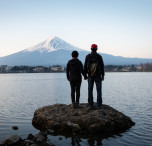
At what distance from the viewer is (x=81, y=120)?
30.7 ft

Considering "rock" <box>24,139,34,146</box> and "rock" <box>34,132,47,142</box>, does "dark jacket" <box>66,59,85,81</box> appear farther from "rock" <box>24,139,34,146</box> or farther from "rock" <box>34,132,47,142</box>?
"rock" <box>24,139,34,146</box>

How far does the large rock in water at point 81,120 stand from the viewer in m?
9.09

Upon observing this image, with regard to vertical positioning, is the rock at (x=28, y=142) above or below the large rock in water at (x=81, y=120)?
below

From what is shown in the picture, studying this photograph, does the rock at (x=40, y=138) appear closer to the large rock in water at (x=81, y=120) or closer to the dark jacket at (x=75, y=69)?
the large rock in water at (x=81, y=120)

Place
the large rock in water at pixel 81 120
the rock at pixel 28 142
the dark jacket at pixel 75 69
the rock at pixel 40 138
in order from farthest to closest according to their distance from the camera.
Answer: the dark jacket at pixel 75 69
the large rock in water at pixel 81 120
the rock at pixel 40 138
the rock at pixel 28 142

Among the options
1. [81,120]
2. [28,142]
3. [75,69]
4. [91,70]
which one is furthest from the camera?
[75,69]

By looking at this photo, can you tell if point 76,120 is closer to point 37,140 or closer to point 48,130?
point 48,130

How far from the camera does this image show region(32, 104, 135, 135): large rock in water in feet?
29.8

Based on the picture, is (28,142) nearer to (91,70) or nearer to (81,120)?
(81,120)

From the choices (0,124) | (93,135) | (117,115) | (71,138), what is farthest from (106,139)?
(0,124)

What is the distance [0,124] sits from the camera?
36.9ft

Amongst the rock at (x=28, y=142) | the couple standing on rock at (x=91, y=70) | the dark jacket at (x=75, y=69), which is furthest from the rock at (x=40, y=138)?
the dark jacket at (x=75, y=69)

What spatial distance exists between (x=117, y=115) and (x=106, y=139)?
1890 millimetres

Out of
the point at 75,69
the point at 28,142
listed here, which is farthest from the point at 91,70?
the point at 28,142
